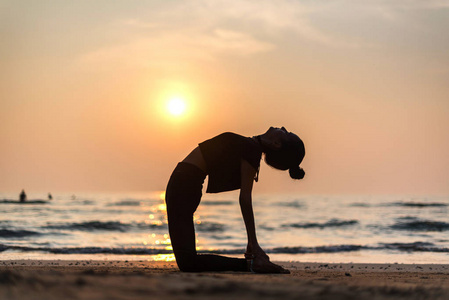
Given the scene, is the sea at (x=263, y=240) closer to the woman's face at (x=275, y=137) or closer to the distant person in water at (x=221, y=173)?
the distant person in water at (x=221, y=173)

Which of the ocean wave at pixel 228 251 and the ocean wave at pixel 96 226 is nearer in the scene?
the ocean wave at pixel 228 251

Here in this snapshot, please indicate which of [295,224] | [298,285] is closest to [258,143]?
[298,285]

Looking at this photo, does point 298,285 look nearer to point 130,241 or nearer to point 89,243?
point 89,243

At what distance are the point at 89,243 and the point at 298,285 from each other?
44.6 ft

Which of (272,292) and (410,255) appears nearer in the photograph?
(272,292)

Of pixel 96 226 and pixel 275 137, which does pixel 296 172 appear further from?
pixel 96 226

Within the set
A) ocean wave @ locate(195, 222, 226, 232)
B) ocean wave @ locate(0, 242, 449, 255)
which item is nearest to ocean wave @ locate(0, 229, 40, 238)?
ocean wave @ locate(0, 242, 449, 255)

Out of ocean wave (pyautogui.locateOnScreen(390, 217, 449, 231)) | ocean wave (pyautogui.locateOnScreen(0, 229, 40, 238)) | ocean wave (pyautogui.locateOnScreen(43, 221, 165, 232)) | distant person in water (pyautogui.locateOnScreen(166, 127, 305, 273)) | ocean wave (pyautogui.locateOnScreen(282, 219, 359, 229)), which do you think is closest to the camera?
distant person in water (pyautogui.locateOnScreen(166, 127, 305, 273))

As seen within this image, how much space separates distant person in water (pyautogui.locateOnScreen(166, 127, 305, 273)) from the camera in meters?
4.88

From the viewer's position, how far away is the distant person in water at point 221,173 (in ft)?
16.0

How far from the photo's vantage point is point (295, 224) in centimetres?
2506

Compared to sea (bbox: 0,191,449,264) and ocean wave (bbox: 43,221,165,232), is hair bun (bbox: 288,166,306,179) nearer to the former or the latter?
sea (bbox: 0,191,449,264)

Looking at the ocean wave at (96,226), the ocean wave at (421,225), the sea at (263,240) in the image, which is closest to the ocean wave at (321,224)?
the sea at (263,240)

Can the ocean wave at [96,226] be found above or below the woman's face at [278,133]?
below
